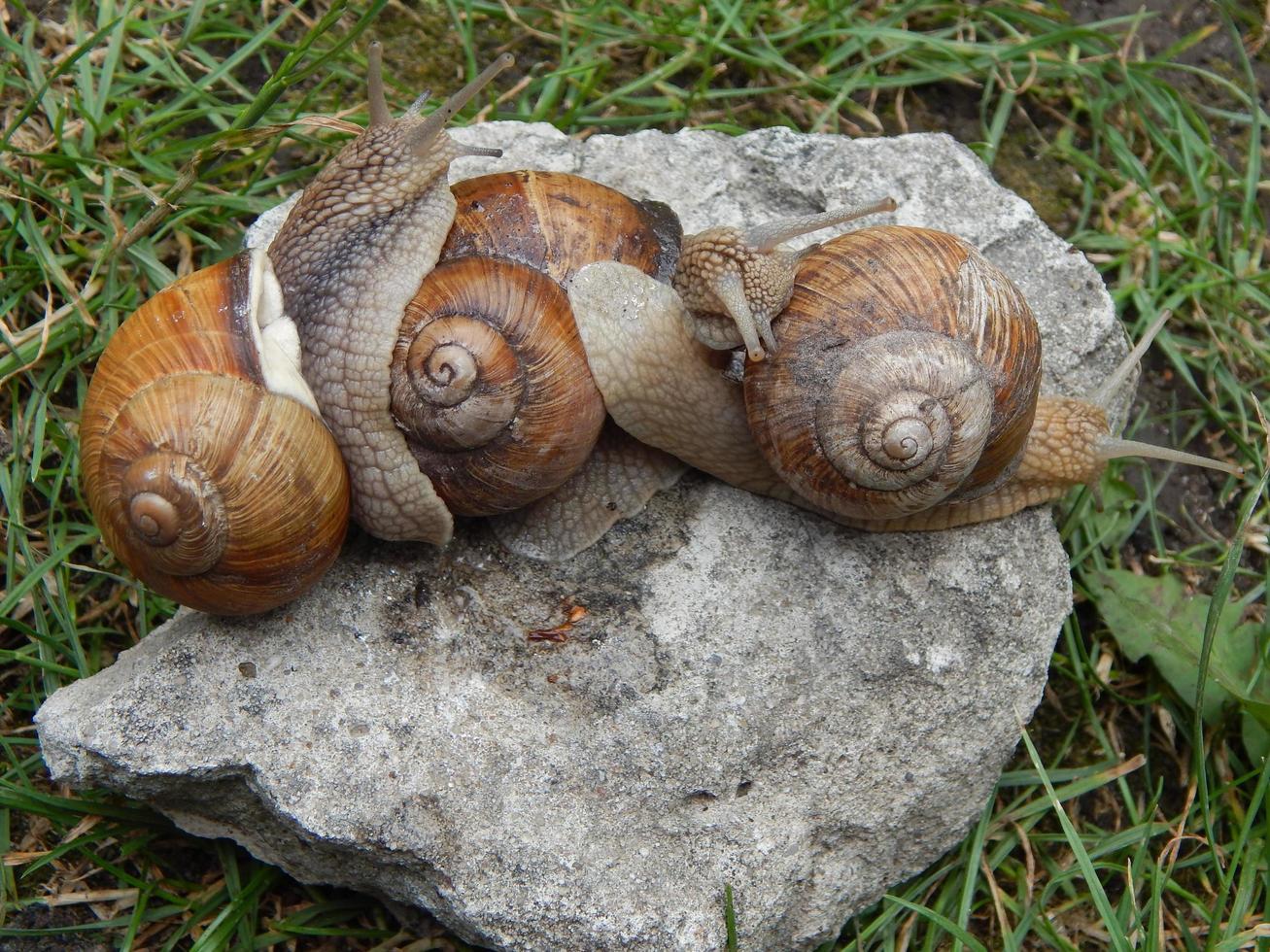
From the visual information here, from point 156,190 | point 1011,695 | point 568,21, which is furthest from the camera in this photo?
point 568,21

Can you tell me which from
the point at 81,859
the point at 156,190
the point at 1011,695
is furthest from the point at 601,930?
the point at 156,190

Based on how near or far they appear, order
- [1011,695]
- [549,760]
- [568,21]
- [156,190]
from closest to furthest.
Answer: [549,760]
[1011,695]
[156,190]
[568,21]

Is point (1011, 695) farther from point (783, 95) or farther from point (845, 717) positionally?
point (783, 95)

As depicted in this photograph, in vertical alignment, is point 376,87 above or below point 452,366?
above

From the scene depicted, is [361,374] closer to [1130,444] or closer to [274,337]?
[274,337]

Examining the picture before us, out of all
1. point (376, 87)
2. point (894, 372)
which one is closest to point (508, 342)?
point (376, 87)

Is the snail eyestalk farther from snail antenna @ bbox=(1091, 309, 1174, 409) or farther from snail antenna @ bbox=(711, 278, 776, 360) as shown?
snail antenna @ bbox=(1091, 309, 1174, 409)

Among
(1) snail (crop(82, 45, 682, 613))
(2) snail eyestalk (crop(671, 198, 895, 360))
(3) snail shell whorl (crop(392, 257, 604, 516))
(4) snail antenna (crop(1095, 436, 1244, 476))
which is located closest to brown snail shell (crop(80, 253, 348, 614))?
(1) snail (crop(82, 45, 682, 613))
